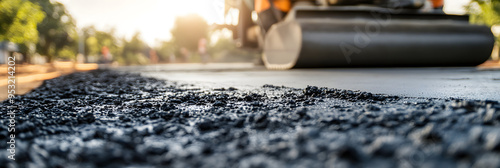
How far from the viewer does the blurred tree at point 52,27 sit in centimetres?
2214

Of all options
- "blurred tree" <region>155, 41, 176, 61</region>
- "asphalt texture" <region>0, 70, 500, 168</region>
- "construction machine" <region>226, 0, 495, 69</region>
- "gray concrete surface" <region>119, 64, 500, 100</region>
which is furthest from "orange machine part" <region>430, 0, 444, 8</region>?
"blurred tree" <region>155, 41, 176, 61</region>

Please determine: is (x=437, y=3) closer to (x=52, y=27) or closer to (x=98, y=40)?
(x=52, y=27)

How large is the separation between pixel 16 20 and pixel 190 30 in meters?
24.5

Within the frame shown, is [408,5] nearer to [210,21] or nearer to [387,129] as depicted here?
[387,129]

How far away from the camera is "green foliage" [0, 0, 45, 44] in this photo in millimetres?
8266

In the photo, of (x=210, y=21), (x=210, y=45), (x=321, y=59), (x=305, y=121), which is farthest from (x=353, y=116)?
(x=210, y=45)

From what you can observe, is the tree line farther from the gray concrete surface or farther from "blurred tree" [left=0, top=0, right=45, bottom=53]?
the gray concrete surface

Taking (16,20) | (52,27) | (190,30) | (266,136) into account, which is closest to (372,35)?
(266,136)

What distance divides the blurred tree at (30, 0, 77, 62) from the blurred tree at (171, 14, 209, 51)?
10678 millimetres

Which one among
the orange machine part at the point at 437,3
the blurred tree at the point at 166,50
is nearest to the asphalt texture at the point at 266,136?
the orange machine part at the point at 437,3

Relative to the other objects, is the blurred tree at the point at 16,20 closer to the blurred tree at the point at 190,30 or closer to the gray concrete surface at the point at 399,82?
the gray concrete surface at the point at 399,82

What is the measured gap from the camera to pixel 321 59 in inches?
164

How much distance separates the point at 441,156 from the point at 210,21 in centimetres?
782

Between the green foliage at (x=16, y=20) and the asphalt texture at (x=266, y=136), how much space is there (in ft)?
28.6
